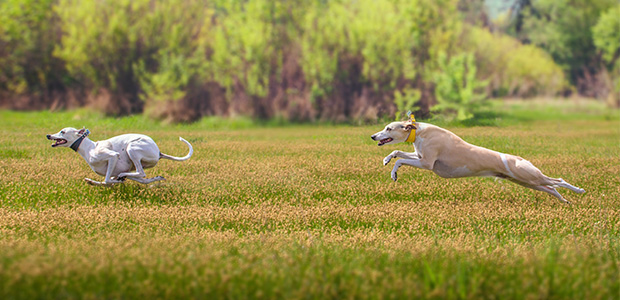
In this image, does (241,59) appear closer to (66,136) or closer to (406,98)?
(406,98)

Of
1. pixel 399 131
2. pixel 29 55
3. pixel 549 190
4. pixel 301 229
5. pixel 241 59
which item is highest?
pixel 29 55

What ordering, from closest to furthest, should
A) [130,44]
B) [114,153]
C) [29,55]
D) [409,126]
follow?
1. [409,126]
2. [114,153]
3. [130,44]
4. [29,55]

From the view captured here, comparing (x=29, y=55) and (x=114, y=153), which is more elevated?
(x=29, y=55)

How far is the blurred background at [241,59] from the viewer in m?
24.0

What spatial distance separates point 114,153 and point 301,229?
3321 mm

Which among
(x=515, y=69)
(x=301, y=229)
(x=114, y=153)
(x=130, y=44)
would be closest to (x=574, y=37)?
(x=515, y=69)

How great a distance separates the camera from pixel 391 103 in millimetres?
24359

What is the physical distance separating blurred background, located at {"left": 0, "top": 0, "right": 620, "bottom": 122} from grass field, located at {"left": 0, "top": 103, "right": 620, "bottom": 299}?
10.0 m

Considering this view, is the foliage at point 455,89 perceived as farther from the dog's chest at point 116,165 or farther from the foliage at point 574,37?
the foliage at point 574,37

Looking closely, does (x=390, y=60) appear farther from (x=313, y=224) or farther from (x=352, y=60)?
(x=313, y=224)

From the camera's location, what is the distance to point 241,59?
25.9 m

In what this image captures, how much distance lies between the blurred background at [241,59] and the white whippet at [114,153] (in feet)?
40.3

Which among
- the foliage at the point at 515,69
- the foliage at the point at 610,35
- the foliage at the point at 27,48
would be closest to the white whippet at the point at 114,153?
the foliage at the point at 27,48

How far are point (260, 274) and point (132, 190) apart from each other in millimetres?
4889
